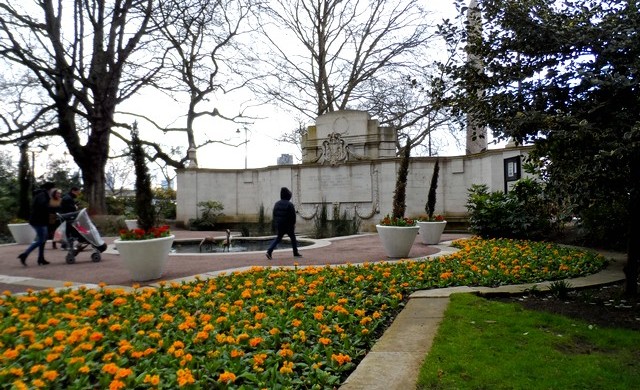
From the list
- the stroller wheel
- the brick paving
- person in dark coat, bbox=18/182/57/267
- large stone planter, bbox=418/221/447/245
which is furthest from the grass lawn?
person in dark coat, bbox=18/182/57/267

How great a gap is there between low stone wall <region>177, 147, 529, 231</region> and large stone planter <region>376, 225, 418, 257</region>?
6.41 meters

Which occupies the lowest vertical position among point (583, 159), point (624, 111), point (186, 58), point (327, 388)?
point (327, 388)

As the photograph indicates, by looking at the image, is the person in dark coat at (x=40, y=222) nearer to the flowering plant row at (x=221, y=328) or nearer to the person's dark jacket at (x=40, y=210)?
the person's dark jacket at (x=40, y=210)

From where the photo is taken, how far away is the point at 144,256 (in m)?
6.70

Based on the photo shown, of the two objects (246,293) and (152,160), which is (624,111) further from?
(152,160)

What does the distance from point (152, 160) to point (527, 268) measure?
20859mm

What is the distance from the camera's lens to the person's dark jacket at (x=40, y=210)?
29.9 feet

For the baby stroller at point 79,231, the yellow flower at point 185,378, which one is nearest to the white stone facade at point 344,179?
the baby stroller at point 79,231

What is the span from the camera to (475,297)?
17.0 ft

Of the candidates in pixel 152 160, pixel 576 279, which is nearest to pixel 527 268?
pixel 576 279

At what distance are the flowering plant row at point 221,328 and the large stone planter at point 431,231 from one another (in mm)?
4408

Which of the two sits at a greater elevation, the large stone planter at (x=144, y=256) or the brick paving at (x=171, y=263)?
the large stone planter at (x=144, y=256)

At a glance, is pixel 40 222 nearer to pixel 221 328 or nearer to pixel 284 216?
pixel 284 216

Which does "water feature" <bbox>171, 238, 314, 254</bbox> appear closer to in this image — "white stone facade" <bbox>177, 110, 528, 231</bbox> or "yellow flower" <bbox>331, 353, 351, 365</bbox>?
"white stone facade" <bbox>177, 110, 528, 231</bbox>
